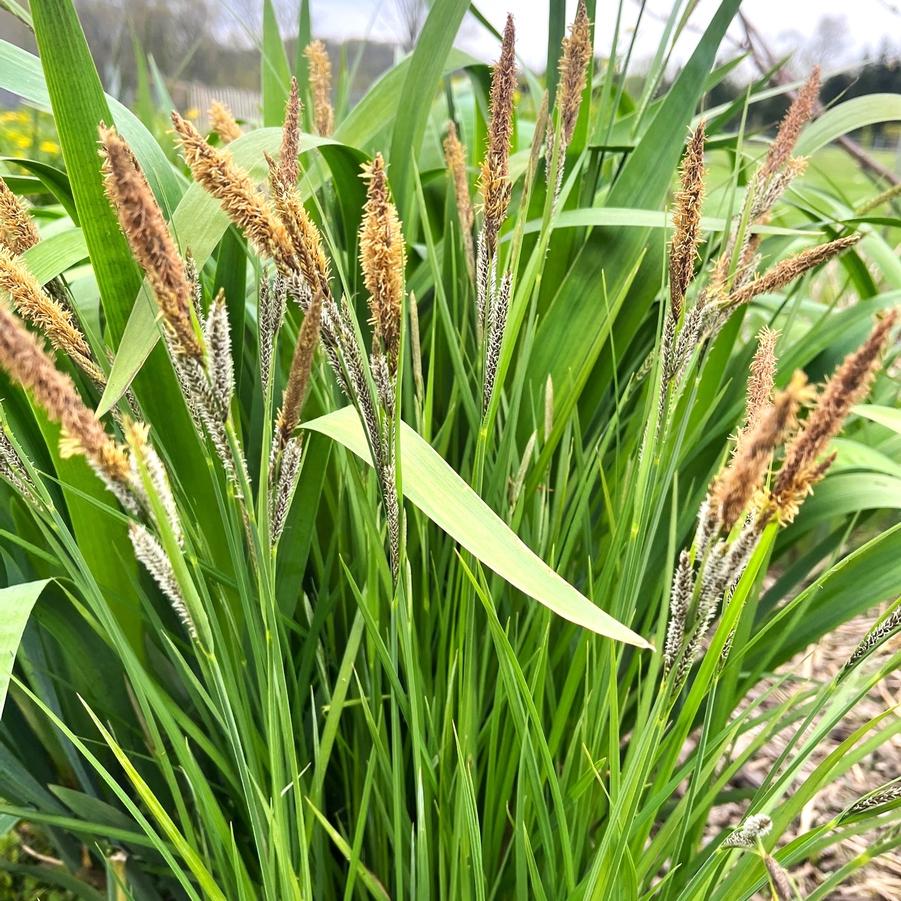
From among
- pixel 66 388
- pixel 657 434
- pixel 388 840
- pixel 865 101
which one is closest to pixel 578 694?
pixel 388 840

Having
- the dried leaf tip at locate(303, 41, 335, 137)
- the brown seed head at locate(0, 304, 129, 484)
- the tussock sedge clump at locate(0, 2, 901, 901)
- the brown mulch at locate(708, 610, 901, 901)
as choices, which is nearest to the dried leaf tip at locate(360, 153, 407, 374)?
the tussock sedge clump at locate(0, 2, 901, 901)

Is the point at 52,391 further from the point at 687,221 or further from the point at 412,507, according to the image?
A: the point at 412,507

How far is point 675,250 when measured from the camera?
1.10 feet

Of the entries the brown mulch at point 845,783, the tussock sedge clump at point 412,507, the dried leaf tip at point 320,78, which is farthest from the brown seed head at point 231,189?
the brown mulch at point 845,783

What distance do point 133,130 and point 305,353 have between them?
1.27ft

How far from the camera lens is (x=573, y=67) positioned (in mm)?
407

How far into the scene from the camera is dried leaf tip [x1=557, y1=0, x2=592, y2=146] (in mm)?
391

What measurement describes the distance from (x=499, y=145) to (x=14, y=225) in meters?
0.24

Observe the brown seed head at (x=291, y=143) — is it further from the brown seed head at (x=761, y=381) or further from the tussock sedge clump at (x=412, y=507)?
the brown seed head at (x=761, y=381)

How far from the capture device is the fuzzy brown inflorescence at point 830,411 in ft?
0.70

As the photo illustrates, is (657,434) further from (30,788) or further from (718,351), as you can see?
(30,788)

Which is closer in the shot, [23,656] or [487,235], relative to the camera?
[487,235]

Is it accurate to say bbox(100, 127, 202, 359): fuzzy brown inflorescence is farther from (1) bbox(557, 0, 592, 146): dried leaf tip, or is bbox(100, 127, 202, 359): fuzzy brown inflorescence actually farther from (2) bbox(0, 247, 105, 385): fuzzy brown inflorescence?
(1) bbox(557, 0, 592, 146): dried leaf tip

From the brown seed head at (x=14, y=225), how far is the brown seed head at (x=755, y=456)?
343 millimetres
